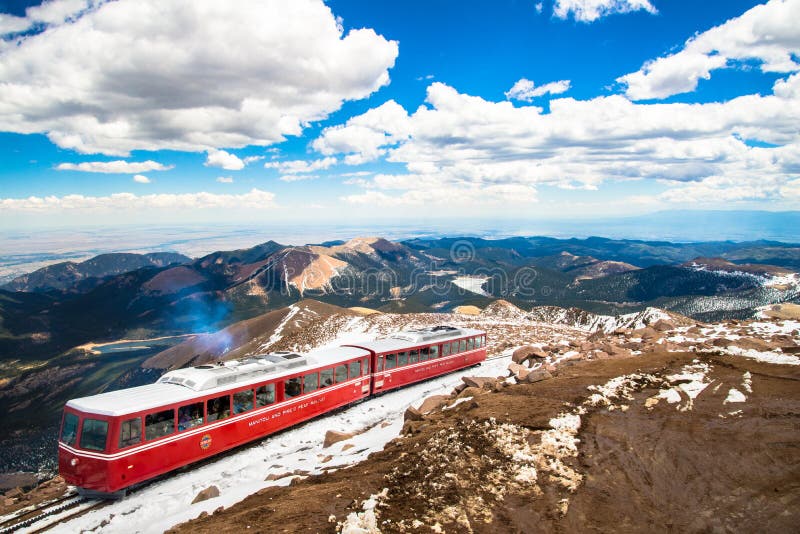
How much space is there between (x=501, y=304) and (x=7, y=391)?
162052 mm

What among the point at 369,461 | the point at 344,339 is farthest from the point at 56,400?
the point at 369,461

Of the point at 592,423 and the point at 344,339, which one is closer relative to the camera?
the point at 592,423

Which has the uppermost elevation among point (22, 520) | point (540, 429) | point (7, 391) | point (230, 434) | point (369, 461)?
point (540, 429)

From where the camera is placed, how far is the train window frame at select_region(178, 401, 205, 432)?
1630 centimetres

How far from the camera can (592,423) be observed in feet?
46.2

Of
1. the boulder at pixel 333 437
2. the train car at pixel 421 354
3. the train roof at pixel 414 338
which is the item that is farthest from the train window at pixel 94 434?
the train roof at pixel 414 338

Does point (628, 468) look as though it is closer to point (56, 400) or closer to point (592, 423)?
point (592, 423)

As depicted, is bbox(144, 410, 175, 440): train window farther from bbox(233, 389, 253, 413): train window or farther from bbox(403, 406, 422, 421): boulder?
bbox(403, 406, 422, 421): boulder

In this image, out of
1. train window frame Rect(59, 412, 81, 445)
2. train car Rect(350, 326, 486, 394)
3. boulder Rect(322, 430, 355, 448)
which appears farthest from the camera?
train car Rect(350, 326, 486, 394)

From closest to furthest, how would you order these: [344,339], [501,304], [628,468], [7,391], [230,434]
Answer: [628,468]
[230,434]
[344,339]
[501,304]
[7,391]

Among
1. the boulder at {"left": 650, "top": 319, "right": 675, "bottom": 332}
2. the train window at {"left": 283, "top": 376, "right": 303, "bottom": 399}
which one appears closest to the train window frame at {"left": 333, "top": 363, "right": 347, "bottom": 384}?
the train window at {"left": 283, "top": 376, "right": 303, "bottom": 399}

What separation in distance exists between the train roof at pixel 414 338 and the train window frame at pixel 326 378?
12.2 ft

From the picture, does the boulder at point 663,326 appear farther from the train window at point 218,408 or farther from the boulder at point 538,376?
the train window at point 218,408

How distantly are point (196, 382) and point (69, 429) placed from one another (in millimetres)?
4326
